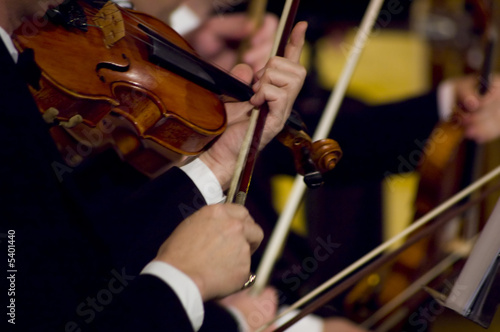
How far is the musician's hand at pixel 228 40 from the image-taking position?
3.75ft

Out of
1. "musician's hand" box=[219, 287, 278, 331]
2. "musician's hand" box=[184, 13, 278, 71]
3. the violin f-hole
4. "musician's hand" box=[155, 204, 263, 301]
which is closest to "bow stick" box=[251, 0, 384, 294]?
"musician's hand" box=[219, 287, 278, 331]

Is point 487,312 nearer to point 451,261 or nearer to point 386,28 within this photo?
point 451,261

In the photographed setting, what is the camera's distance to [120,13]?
0.75 meters

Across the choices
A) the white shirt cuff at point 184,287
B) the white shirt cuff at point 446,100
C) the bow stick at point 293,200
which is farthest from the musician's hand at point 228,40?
the white shirt cuff at point 184,287

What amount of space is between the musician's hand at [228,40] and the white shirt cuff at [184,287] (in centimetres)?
68

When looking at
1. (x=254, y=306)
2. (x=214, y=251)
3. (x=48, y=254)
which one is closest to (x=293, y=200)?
(x=254, y=306)

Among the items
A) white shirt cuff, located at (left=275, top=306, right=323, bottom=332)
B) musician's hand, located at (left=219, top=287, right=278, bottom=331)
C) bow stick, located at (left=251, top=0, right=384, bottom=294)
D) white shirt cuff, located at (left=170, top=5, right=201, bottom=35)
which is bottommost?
white shirt cuff, located at (left=275, top=306, right=323, bottom=332)

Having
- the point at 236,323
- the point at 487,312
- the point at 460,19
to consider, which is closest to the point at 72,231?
the point at 236,323

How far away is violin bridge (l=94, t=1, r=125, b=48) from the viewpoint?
730 mm

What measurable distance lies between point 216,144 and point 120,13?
0.27 meters

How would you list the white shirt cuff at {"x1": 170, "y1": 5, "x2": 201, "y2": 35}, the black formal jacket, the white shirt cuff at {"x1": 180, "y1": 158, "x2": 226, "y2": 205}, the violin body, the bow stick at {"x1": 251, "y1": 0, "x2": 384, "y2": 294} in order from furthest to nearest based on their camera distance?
the white shirt cuff at {"x1": 170, "y1": 5, "x2": 201, "y2": 35}, the bow stick at {"x1": 251, "y1": 0, "x2": 384, "y2": 294}, the white shirt cuff at {"x1": 180, "y1": 158, "x2": 226, "y2": 205}, the violin body, the black formal jacket

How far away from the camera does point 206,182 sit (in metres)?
0.76

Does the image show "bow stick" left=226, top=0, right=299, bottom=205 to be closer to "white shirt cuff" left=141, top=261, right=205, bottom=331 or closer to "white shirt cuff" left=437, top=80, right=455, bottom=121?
"white shirt cuff" left=141, top=261, right=205, bottom=331

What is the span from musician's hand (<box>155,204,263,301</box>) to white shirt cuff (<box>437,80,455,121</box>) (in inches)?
36.6
